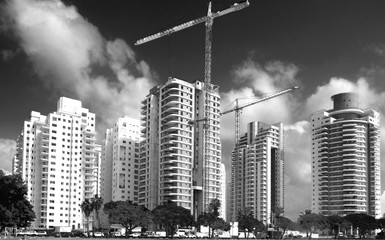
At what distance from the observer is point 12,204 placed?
10400 cm

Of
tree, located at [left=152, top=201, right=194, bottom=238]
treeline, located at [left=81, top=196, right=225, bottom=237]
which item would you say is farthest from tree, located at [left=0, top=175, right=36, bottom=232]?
tree, located at [left=152, top=201, right=194, bottom=238]

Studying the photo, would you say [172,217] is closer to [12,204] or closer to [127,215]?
[127,215]

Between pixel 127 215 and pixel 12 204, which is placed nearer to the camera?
pixel 12 204

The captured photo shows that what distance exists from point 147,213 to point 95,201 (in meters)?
32.7

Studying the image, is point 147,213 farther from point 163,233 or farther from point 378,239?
point 378,239

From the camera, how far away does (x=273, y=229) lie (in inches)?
7771

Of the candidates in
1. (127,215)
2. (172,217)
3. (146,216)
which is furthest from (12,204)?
(172,217)

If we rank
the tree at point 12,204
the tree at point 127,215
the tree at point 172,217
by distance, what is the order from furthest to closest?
the tree at point 172,217
the tree at point 127,215
the tree at point 12,204

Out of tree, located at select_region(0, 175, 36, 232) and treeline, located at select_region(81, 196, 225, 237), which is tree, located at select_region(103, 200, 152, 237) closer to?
treeline, located at select_region(81, 196, 225, 237)

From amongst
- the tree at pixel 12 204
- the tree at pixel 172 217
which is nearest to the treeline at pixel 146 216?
the tree at pixel 172 217

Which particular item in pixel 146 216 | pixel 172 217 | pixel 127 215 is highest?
pixel 127 215

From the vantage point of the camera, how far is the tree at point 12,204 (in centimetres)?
10128

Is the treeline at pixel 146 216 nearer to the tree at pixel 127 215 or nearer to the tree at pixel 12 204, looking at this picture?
the tree at pixel 127 215

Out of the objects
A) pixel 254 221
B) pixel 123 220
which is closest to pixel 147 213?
pixel 123 220
